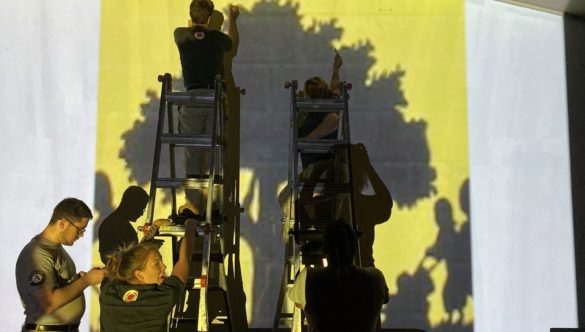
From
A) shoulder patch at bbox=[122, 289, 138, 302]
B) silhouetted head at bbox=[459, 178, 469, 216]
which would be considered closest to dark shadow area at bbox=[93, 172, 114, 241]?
shoulder patch at bbox=[122, 289, 138, 302]

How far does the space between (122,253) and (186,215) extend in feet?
3.94

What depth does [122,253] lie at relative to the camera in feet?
7.76

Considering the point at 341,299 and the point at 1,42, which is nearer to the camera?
the point at 341,299

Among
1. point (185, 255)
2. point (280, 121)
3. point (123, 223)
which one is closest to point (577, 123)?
point (280, 121)

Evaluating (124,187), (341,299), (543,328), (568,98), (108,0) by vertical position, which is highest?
(108,0)

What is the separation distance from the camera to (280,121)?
4.34m

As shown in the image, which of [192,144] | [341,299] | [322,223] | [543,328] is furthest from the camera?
[543,328]

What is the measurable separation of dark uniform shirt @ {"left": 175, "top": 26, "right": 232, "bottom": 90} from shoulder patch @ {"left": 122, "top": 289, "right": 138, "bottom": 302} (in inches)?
70.5

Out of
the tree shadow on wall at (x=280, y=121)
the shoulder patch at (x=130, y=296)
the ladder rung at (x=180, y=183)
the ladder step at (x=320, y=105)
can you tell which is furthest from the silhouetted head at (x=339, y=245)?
the tree shadow on wall at (x=280, y=121)

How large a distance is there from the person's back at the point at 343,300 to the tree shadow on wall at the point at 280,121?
1.88 metres

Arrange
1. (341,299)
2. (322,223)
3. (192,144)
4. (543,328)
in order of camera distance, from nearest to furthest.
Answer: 1. (341,299)
2. (192,144)
3. (322,223)
4. (543,328)

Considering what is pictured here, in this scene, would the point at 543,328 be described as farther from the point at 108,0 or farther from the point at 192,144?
the point at 108,0

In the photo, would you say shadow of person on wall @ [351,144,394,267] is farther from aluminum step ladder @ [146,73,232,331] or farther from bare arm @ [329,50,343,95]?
aluminum step ladder @ [146,73,232,331]

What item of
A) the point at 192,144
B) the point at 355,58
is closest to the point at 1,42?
the point at 192,144
